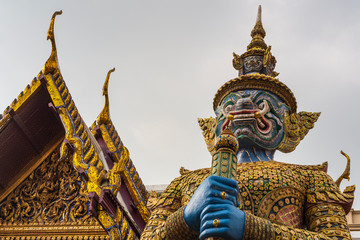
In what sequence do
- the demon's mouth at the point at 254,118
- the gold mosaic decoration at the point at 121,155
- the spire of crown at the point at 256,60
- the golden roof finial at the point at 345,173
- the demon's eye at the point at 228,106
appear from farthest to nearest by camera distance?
the gold mosaic decoration at the point at 121,155, the spire of crown at the point at 256,60, the demon's eye at the point at 228,106, the demon's mouth at the point at 254,118, the golden roof finial at the point at 345,173

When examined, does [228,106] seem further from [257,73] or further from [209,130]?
[257,73]

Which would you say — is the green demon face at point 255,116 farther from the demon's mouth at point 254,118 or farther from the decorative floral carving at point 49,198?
the decorative floral carving at point 49,198

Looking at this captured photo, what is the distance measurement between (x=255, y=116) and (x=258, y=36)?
1.34 m

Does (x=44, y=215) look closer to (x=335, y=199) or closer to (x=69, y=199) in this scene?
(x=69, y=199)

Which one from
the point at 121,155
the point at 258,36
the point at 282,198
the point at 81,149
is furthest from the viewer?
the point at 258,36

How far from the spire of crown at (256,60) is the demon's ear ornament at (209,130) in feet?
1.84

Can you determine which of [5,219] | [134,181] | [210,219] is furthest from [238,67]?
[5,219]

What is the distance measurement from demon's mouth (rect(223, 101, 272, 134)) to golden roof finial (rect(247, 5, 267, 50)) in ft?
3.30

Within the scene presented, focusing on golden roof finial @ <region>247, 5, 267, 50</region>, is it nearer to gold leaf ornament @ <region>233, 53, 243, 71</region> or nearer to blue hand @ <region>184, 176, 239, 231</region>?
gold leaf ornament @ <region>233, 53, 243, 71</region>

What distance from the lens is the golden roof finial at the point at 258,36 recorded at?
5.61 metres

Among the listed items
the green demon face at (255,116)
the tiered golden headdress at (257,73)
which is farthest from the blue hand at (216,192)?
the tiered golden headdress at (257,73)

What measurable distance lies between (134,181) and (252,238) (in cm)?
213

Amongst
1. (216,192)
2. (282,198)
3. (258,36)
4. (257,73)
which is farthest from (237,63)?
(216,192)

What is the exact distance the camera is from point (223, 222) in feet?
11.4
